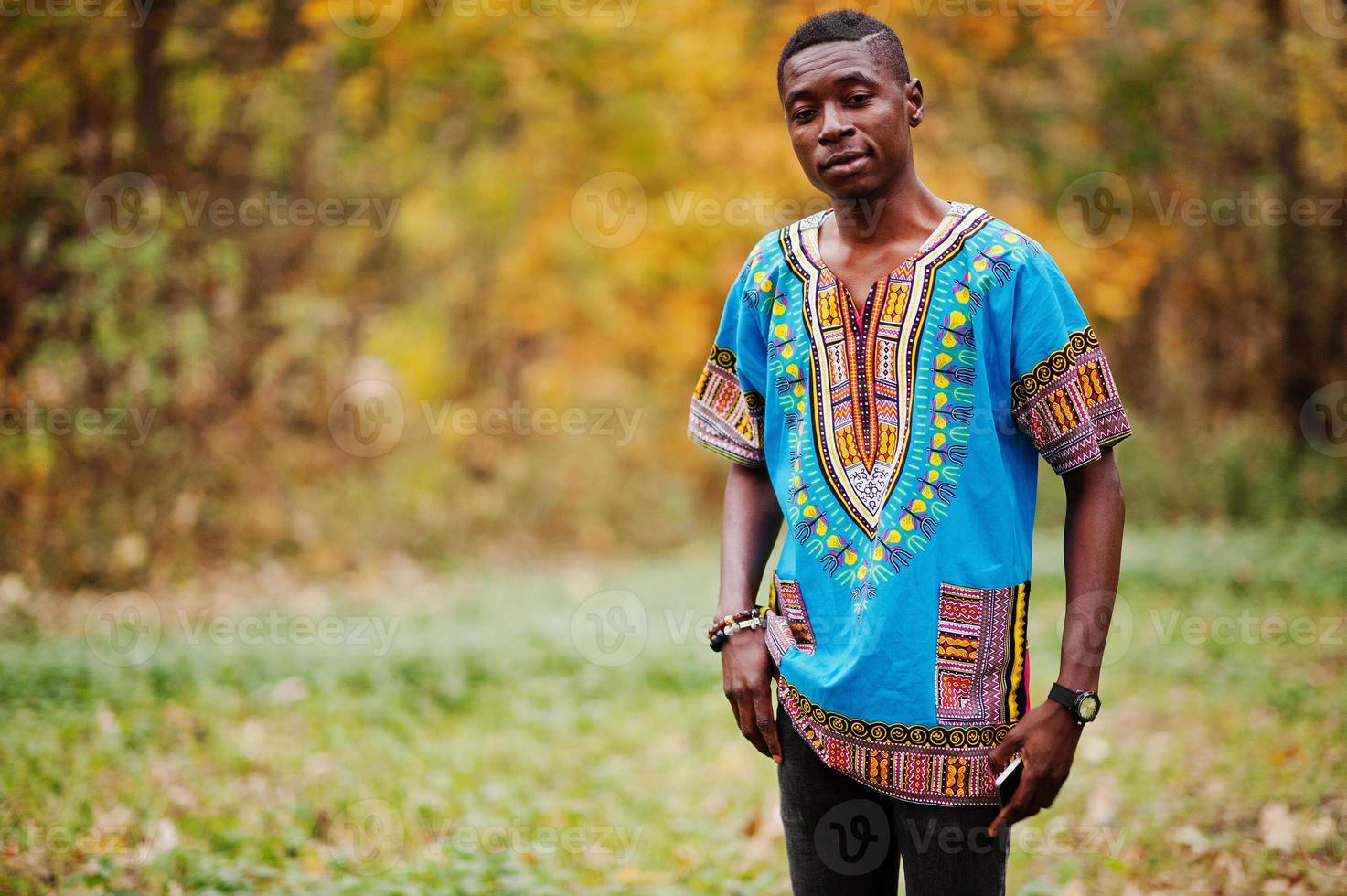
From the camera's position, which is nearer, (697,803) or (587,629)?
(697,803)

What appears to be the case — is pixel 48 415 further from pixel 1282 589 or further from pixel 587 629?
pixel 1282 589

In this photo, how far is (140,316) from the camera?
953cm

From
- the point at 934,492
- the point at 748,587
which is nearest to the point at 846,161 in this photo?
the point at 934,492

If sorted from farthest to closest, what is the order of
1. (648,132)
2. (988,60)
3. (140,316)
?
(988,60) → (648,132) → (140,316)

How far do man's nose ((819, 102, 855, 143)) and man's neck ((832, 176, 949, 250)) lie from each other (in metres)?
0.12

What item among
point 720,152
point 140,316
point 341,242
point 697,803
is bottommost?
point 697,803

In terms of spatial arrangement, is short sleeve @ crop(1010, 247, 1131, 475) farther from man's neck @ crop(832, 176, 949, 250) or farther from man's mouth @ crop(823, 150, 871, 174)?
man's mouth @ crop(823, 150, 871, 174)

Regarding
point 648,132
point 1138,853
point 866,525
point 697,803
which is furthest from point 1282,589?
point 866,525

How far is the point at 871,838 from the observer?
213cm

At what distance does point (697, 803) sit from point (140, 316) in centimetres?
703

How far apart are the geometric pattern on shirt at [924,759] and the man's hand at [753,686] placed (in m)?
0.18

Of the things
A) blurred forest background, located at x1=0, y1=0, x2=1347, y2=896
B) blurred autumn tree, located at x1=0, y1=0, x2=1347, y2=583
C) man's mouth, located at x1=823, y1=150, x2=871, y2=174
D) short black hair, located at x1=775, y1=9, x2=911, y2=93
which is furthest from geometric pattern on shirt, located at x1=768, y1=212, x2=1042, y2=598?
blurred autumn tree, located at x1=0, y1=0, x2=1347, y2=583

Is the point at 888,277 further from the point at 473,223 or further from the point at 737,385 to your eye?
the point at 473,223

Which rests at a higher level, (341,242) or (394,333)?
(341,242)
